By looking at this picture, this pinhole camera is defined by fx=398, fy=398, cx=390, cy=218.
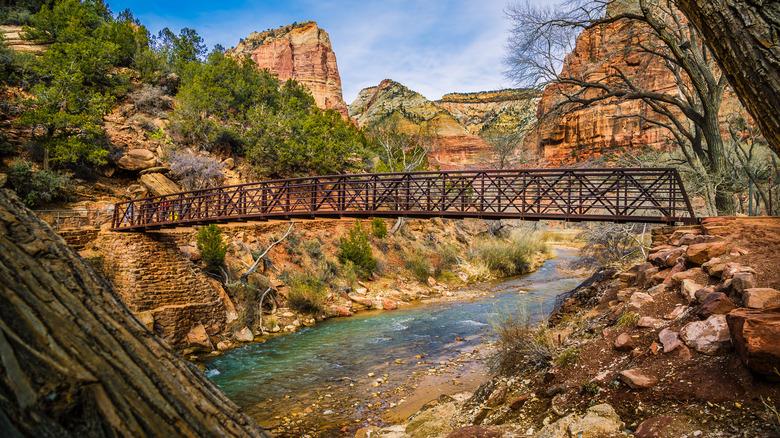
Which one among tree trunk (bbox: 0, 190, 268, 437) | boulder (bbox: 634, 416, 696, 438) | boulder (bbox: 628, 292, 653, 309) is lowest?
boulder (bbox: 634, 416, 696, 438)

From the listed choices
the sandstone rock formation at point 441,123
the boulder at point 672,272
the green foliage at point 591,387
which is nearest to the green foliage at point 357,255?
the boulder at point 672,272

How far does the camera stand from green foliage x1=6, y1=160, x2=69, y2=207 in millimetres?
15288

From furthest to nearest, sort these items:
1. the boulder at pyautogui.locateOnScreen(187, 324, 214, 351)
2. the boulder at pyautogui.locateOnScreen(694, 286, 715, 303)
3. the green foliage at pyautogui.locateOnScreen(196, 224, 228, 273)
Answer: the green foliage at pyautogui.locateOnScreen(196, 224, 228, 273), the boulder at pyautogui.locateOnScreen(187, 324, 214, 351), the boulder at pyautogui.locateOnScreen(694, 286, 715, 303)

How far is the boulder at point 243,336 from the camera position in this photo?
12508mm

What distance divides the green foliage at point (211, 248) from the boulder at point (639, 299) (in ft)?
41.7

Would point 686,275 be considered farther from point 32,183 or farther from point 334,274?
point 32,183

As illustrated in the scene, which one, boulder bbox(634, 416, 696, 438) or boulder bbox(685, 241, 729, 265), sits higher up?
boulder bbox(685, 241, 729, 265)

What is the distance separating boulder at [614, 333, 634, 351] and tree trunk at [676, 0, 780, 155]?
3.56 m

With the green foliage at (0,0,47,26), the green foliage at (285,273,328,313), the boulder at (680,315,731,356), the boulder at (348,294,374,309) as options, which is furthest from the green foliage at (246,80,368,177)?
the boulder at (680,315,731,356)

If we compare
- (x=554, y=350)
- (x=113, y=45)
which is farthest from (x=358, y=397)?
(x=113, y=45)

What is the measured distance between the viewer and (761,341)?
11.0 feet

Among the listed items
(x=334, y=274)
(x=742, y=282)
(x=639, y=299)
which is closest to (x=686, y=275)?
(x=639, y=299)

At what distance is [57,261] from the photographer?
1247 mm

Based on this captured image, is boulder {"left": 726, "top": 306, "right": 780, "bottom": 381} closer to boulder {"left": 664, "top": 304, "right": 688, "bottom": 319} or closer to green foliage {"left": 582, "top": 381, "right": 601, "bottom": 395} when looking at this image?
green foliage {"left": 582, "top": 381, "right": 601, "bottom": 395}
